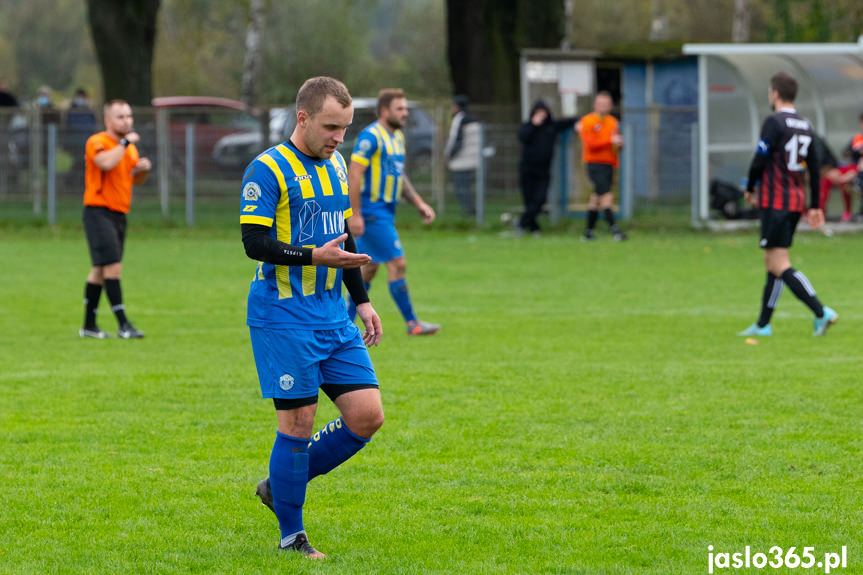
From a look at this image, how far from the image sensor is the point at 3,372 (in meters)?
9.70

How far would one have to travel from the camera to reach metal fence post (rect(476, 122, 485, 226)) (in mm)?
22969

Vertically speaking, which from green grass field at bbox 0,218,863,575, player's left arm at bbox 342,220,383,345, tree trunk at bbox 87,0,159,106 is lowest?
green grass field at bbox 0,218,863,575

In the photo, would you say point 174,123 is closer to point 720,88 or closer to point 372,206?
point 720,88

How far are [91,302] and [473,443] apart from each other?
5484 millimetres

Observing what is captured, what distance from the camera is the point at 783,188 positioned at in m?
11.0

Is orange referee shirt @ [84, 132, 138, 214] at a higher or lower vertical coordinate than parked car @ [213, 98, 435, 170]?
lower

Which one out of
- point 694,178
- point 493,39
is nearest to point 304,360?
point 694,178

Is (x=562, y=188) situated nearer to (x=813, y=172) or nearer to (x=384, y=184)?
(x=384, y=184)

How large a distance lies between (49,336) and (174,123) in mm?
12550

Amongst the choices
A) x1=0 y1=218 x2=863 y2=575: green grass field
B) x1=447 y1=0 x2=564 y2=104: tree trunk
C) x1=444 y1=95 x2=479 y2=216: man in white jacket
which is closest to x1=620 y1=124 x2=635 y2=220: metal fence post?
x1=444 y1=95 x2=479 y2=216: man in white jacket

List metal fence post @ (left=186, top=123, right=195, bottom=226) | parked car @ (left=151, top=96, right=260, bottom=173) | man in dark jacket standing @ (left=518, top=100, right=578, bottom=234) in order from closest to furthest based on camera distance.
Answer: man in dark jacket standing @ (left=518, top=100, right=578, bottom=234) < metal fence post @ (left=186, top=123, right=195, bottom=226) < parked car @ (left=151, top=96, right=260, bottom=173)

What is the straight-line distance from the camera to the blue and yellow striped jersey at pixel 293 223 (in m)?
5.09

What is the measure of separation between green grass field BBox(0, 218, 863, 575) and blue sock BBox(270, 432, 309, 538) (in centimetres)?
17

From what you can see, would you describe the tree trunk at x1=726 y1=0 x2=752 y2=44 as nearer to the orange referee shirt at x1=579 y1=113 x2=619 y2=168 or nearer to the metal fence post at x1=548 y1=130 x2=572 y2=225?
the metal fence post at x1=548 y1=130 x2=572 y2=225
